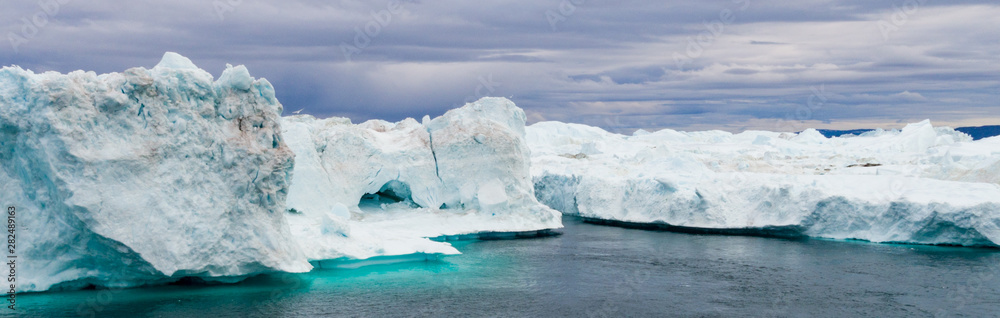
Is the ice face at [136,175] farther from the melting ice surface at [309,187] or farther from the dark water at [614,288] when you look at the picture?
the dark water at [614,288]

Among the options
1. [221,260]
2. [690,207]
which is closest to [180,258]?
[221,260]

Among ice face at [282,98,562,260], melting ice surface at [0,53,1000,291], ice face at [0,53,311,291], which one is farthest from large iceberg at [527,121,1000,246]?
ice face at [0,53,311,291]

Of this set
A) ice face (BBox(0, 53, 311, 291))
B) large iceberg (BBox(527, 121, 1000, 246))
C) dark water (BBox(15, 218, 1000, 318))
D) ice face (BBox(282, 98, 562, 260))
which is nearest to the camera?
ice face (BBox(0, 53, 311, 291))

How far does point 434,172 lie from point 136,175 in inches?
515

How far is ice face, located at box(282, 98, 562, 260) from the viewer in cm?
2302

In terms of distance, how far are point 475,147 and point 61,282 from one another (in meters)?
14.1

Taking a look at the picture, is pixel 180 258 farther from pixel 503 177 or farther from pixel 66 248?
pixel 503 177

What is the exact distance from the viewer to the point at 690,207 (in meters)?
26.1

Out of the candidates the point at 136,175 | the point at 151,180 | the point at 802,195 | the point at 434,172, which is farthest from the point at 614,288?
the point at 434,172

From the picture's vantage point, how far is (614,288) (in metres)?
15.5

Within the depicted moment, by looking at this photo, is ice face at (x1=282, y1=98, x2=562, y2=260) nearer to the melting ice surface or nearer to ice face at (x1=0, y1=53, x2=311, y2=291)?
the melting ice surface

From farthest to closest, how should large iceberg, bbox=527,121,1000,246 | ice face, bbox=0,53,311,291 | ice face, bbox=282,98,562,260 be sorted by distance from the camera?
1. ice face, bbox=282,98,562,260
2. large iceberg, bbox=527,121,1000,246
3. ice face, bbox=0,53,311,291

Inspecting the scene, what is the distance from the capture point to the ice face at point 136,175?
1227cm

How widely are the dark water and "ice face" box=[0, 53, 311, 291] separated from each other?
68cm
